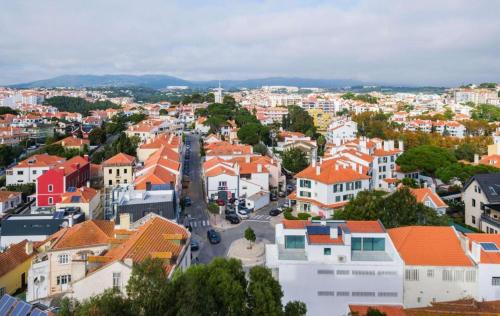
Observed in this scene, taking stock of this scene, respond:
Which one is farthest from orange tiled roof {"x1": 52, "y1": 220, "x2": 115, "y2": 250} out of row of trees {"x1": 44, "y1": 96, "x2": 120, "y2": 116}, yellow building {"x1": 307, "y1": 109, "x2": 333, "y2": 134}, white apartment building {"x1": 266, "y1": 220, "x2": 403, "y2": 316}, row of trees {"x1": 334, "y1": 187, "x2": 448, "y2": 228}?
row of trees {"x1": 44, "y1": 96, "x2": 120, "y2": 116}

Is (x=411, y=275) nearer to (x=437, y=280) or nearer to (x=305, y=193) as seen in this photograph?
(x=437, y=280)

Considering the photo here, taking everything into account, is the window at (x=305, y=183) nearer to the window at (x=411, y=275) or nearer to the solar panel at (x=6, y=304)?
the window at (x=411, y=275)

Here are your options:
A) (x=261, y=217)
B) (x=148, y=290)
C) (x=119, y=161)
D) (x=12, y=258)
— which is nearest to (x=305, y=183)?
(x=261, y=217)

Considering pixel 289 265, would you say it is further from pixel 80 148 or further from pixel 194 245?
pixel 80 148

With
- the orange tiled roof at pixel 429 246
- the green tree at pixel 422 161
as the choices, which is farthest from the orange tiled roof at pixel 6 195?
the green tree at pixel 422 161

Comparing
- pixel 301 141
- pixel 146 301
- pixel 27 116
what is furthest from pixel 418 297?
pixel 27 116
